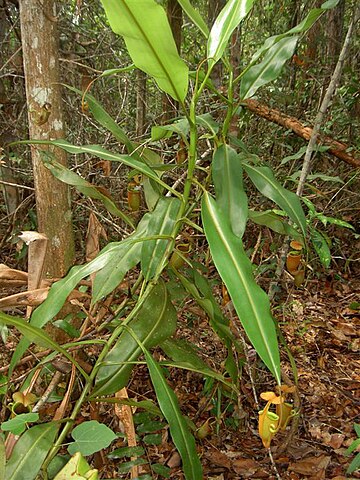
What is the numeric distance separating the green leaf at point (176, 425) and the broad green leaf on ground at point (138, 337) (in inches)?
3.2

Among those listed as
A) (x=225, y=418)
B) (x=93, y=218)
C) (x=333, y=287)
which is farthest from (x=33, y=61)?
(x=333, y=287)

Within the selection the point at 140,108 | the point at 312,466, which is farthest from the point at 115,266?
the point at 140,108

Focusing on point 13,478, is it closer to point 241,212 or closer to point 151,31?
point 241,212

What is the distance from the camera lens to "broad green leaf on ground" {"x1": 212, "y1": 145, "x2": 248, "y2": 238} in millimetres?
908

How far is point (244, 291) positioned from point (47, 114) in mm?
917

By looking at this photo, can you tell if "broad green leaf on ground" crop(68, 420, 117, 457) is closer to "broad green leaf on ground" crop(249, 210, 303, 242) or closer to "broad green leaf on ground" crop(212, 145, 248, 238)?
"broad green leaf on ground" crop(212, 145, 248, 238)

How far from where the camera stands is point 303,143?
2.88m

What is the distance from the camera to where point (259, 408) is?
1505 millimetres

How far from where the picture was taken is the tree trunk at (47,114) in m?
1.25

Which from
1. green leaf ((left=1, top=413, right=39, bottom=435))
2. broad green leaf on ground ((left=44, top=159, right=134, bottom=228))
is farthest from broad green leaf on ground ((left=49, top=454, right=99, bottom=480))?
broad green leaf on ground ((left=44, top=159, right=134, bottom=228))

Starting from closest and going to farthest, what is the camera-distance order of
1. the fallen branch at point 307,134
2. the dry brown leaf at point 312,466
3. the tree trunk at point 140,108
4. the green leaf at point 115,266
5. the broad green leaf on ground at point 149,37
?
the broad green leaf on ground at point 149,37, the green leaf at point 115,266, the dry brown leaf at point 312,466, the fallen branch at point 307,134, the tree trunk at point 140,108

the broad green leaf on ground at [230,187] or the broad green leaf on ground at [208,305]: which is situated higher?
the broad green leaf on ground at [230,187]

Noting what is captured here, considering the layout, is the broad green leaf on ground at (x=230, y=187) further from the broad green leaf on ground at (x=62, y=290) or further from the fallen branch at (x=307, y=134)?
the fallen branch at (x=307, y=134)

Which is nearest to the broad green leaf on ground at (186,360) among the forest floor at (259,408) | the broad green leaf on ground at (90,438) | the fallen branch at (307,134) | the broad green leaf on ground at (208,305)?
the broad green leaf on ground at (208,305)
